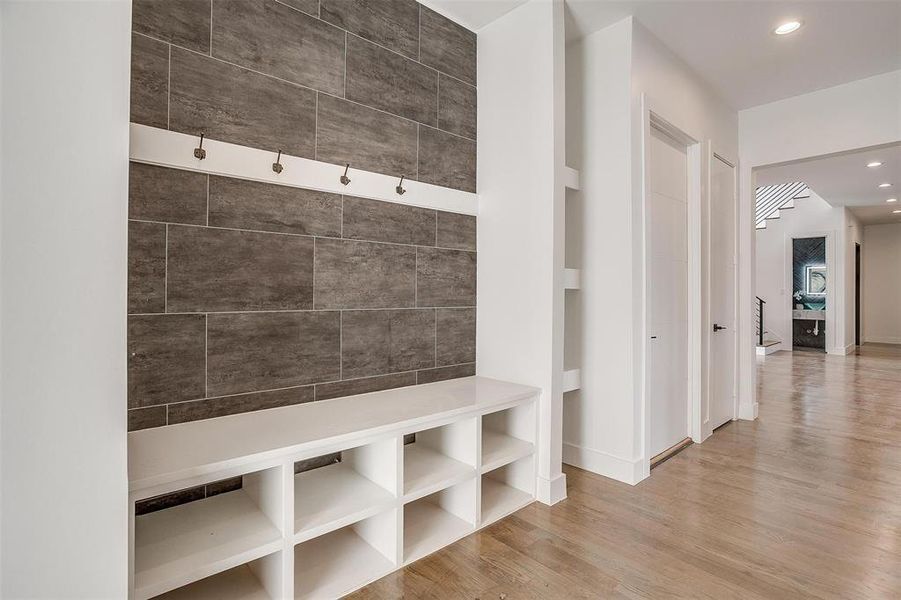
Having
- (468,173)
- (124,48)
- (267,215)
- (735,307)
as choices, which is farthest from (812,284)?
(124,48)

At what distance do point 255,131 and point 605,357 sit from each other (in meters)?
2.23

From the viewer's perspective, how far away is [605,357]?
9.47ft

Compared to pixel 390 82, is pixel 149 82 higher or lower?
lower

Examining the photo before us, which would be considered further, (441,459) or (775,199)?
(775,199)

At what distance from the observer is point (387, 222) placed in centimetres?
247

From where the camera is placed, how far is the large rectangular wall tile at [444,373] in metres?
2.65

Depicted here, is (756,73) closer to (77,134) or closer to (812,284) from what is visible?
(77,134)

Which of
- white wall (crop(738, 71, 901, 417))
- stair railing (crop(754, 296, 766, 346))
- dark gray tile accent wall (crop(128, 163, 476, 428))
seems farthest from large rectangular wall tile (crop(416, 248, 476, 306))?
stair railing (crop(754, 296, 766, 346))

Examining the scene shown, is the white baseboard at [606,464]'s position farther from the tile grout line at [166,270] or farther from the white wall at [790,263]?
the white wall at [790,263]

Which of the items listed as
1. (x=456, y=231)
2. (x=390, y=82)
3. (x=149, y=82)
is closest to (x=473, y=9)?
(x=390, y=82)

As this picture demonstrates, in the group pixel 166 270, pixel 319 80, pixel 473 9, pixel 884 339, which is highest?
pixel 473 9

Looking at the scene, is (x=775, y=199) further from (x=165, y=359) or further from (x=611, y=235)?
(x=165, y=359)

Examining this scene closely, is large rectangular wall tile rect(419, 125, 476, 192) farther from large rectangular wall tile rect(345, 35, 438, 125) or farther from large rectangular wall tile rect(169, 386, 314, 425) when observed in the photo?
large rectangular wall tile rect(169, 386, 314, 425)

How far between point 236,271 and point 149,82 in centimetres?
75
